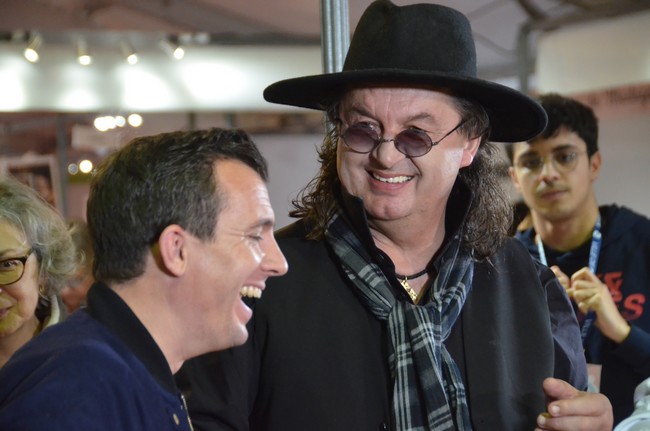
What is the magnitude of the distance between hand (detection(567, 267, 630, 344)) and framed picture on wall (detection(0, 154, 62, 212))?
308 centimetres

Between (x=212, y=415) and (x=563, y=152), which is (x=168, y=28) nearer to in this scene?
(x=563, y=152)

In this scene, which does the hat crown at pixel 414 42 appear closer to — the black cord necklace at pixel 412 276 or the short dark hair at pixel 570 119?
the black cord necklace at pixel 412 276

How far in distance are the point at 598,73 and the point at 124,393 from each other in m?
3.73

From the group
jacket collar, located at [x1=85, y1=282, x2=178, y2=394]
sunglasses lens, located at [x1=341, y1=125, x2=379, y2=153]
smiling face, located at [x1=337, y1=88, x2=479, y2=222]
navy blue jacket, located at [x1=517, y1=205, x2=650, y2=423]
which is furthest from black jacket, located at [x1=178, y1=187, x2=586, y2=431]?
navy blue jacket, located at [x1=517, y1=205, x2=650, y2=423]

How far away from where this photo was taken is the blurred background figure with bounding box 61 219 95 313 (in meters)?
3.03

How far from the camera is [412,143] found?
195cm

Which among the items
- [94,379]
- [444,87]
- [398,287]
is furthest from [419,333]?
[94,379]

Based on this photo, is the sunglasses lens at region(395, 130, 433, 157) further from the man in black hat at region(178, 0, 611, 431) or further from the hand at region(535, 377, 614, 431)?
the hand at region(535, 377, 614, 431)

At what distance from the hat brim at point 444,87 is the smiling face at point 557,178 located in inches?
42.8

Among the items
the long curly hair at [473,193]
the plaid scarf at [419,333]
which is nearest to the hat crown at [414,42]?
the long curly hair at [473,193]

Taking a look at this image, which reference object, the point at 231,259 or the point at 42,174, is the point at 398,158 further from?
the point at 42,174

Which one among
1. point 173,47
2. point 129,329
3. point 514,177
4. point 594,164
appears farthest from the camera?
point 173,47

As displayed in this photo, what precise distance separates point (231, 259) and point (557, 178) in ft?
6.76

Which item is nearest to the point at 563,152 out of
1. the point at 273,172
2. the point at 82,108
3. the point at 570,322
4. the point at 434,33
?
the point at 570,322
